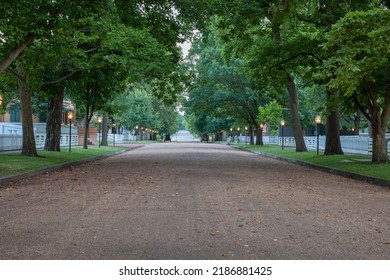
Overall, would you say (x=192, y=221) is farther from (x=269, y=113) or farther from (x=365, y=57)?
(x=269, y=113)

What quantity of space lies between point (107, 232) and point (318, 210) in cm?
407

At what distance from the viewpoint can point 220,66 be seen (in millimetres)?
49031

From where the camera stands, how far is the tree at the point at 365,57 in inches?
552

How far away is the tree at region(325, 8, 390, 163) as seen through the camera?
552 inches

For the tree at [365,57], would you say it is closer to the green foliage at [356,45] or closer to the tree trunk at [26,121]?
the green foliage at [356,45]

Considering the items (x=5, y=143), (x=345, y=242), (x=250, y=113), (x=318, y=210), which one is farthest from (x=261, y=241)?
(x=250, y=113)

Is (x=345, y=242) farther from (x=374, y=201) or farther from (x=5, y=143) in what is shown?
(x=5, y=143)

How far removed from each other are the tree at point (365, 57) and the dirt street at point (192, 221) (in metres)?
4.58

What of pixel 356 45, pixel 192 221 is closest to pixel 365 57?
pixel 356 45

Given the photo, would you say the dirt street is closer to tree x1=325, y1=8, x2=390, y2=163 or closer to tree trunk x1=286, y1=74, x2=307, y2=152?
tree x1=325, y1=8, x2=390, y2=163

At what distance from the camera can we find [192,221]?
728 centimetres

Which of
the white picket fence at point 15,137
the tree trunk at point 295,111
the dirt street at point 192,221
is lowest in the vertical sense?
the dirt street at point 192,221

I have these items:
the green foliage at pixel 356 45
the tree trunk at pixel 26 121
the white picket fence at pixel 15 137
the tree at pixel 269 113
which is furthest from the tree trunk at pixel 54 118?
the tree at pixel 269 113

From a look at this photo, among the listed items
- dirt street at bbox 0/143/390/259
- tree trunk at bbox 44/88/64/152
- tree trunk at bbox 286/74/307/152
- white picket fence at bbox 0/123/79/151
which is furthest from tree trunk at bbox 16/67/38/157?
tree trunk at bbox 286/74/307/152
